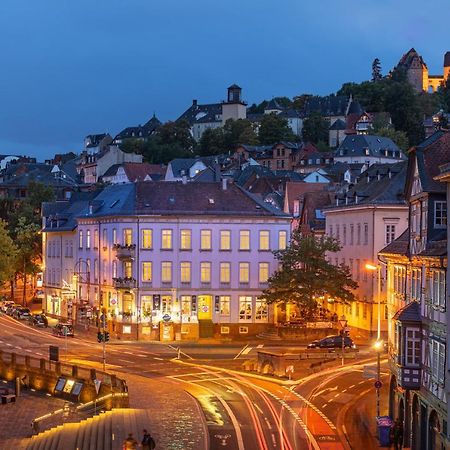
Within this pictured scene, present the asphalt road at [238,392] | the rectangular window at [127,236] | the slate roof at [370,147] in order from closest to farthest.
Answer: the asphalt road at [238,392] < the rectangular window at [127,236] < the slate roof at [370,147]

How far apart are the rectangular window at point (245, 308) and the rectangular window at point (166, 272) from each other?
20.8ft

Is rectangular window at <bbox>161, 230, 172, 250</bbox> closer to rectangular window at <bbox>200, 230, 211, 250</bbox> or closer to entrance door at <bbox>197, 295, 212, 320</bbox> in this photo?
rectangular window at <bbox>200, 230, 211, 250</bbox>

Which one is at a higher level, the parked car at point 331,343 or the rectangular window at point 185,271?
the rectangular window at point 185,271

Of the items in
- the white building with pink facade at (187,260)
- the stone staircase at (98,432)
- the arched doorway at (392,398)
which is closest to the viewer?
the stone staircase at (98,432)

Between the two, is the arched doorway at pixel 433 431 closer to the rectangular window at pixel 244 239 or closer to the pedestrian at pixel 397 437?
the pedestrian at pixel 397 437

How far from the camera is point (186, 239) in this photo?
290 feet

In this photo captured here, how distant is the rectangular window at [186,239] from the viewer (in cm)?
8812

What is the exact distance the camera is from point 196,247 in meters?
88.2

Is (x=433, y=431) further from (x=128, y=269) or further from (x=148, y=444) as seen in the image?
(x=128, y=269)

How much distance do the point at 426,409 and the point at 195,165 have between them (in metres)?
142

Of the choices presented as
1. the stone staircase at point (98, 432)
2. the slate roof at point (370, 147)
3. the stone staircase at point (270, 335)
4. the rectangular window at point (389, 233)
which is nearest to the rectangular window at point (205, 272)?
the stone staircase at point (270, 335)

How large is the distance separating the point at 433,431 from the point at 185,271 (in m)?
46.5

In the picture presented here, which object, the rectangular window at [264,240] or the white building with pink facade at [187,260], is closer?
the white building with pink facade at [187,260]

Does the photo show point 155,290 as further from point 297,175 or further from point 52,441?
point 297,175
